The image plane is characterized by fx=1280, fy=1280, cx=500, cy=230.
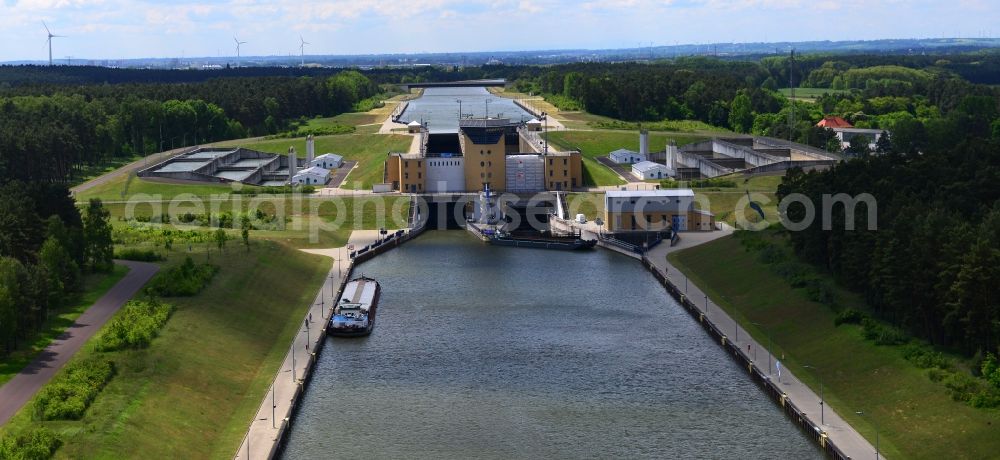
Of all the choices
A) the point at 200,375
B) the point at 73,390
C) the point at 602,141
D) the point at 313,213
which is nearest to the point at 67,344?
the point at 200,375

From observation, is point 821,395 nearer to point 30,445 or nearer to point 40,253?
point 30,445

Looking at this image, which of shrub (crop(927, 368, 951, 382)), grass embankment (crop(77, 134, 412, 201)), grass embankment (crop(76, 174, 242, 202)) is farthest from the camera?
grass embankment (crop(77, 134, 412, 201))

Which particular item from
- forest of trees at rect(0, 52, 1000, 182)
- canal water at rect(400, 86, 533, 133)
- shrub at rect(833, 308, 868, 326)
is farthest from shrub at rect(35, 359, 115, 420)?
canal water at rect(400, 86, 533, 133)

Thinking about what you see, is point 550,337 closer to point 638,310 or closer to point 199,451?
point 638,310

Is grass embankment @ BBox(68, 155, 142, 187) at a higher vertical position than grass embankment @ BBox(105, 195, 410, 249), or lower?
higher

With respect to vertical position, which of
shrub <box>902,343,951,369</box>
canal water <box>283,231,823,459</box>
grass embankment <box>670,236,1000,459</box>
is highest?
shrub <box>902,343,951,369</box>

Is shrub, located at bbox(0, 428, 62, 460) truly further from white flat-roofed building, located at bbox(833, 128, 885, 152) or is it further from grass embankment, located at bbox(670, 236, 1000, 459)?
white flat-roofed building, located at bbox(833, 128, 885, 152)
